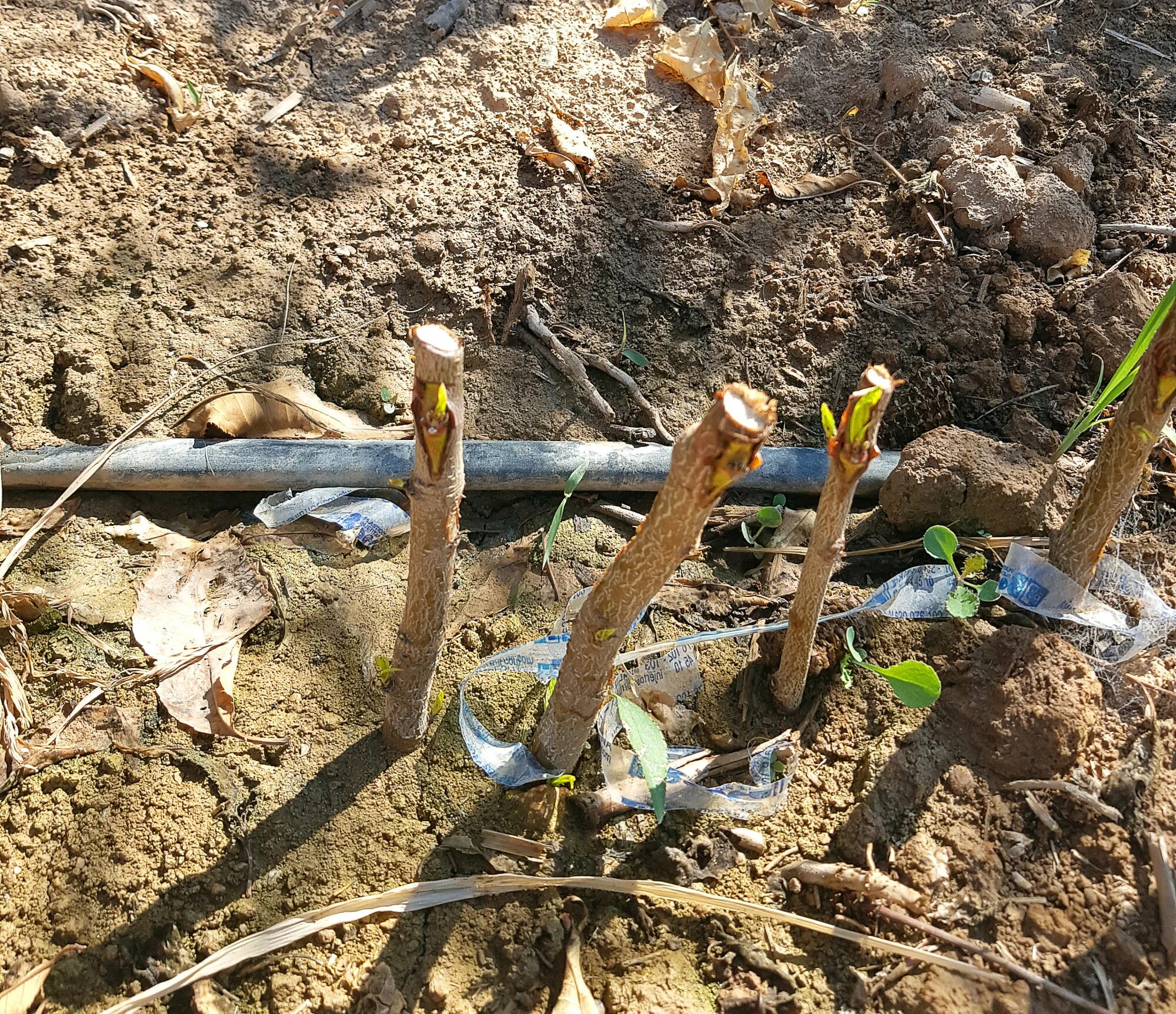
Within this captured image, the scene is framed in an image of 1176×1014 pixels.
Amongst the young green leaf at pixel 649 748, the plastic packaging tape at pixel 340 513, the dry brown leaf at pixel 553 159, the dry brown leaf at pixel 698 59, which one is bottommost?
the plastic packaging tape at pixel 340 513

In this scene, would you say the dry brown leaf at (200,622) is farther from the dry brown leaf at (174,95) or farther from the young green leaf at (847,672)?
the dry brown leaf at (174,95)

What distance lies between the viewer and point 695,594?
2076 mm

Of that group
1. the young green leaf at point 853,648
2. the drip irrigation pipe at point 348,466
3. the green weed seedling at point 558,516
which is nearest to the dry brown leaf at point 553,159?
the drip irrigation pipe at point 348,466

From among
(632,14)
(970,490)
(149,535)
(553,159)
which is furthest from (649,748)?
(632,14)

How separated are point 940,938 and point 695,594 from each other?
87cm

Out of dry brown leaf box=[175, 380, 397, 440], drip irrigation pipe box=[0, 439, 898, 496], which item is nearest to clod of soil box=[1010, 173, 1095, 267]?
drip irrigation pipe box=[0, 439, 898, 496]

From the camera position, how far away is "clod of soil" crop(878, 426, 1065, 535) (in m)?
2.09

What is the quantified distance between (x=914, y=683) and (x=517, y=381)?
138cm

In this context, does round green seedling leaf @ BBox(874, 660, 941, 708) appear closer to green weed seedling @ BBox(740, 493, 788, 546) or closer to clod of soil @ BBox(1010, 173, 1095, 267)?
green weed seedling @ BBox(740, 493, 788, 546)

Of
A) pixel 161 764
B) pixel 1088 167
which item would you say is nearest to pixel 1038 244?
pixel 1088 167

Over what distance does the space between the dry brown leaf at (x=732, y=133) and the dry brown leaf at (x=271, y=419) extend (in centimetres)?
138

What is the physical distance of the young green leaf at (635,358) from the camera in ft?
8.23

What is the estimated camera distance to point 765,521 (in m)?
2.19

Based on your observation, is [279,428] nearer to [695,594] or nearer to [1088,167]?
[695,594]
